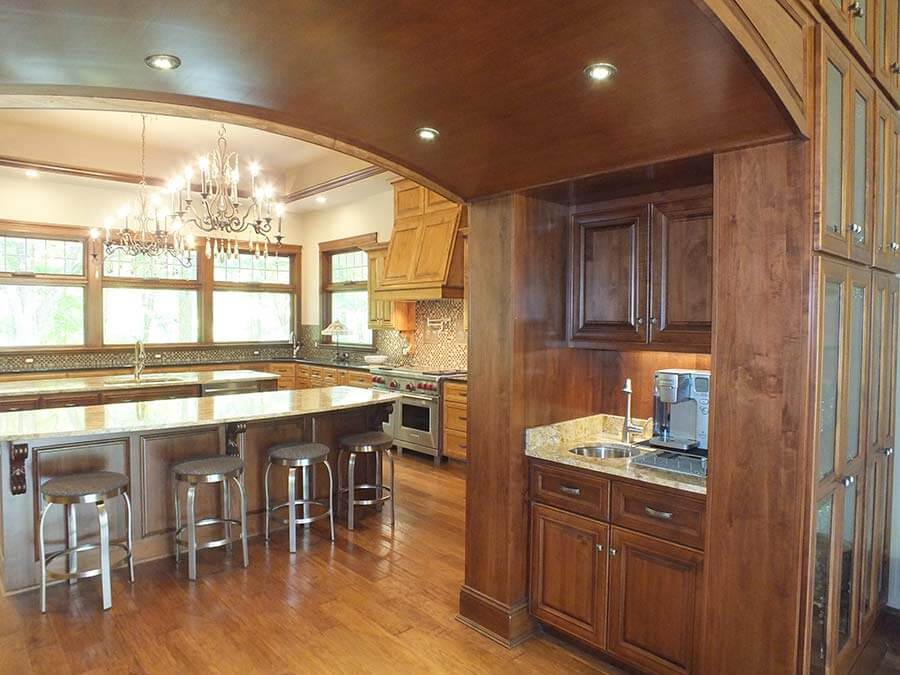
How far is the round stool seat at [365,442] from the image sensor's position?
13.6 ft

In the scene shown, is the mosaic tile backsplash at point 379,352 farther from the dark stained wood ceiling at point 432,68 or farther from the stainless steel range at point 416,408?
the dark stained wood ceiling at point 432,68

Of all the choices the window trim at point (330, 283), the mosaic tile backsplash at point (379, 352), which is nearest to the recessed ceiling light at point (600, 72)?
the mosaic tile backsplash at point (379, 352)

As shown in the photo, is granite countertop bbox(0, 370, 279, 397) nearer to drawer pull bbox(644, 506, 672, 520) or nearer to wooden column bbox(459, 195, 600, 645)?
Result: wooden column bbox(459, 195, 600, 645)

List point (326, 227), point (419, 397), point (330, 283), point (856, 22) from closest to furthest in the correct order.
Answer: point (856, 22) < point (419, 397) < point (326, 227) < point (330, 283)

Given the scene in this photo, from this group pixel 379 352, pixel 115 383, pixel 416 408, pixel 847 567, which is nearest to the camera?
pixel 847 567

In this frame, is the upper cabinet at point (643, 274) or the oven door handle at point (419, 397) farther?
the oven door handle at point (419, 397)

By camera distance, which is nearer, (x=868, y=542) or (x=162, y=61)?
(x=162, y=61)

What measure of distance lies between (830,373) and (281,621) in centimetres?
272

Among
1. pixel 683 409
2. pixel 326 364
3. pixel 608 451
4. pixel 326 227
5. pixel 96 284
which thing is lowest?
pixel 608 451

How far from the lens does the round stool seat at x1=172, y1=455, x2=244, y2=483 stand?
11.0 feet

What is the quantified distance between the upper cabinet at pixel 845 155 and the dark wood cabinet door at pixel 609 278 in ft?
2.50

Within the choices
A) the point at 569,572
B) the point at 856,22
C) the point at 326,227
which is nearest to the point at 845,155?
the point at 856,22

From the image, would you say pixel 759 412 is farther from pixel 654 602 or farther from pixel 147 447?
pixel 147 447

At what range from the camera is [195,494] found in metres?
3.60
